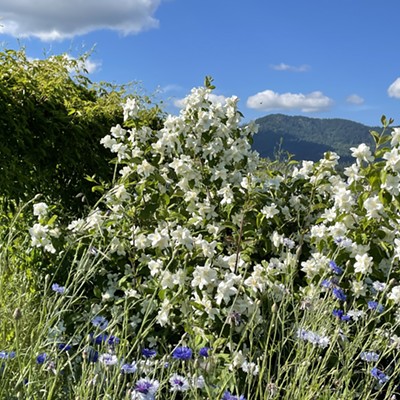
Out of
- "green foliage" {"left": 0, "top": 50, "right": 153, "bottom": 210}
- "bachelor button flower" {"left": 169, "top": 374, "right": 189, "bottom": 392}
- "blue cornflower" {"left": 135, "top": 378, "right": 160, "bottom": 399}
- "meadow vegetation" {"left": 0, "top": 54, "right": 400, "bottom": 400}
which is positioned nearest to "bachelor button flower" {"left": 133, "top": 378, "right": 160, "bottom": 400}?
"blue cornflower" {"left": 135, "top": 378, "right": 160, "bottom": 399}

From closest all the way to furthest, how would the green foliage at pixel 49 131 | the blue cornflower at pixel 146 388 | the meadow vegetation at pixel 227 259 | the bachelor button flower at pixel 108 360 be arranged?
the blue cornflower at pixel 146 388
the bachelor button flower at pixel 108 360
the meadow vegetation at pixel 227 259
the green foliage at pixel 49 131

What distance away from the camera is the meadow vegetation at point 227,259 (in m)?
2.68

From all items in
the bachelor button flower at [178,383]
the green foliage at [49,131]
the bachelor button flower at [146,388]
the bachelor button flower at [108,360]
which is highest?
the green foliage at [49,131]

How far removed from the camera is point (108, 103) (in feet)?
16.4

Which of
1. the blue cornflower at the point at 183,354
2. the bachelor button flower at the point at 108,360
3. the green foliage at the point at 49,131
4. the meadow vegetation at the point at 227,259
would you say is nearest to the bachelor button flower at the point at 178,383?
the blue cornflower at the point at 183,354

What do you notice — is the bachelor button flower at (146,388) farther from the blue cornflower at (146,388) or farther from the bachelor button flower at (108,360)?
the bachelor button flower at (108,360)

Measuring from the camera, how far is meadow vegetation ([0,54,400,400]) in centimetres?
268

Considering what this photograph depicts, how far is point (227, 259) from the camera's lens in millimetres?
3051

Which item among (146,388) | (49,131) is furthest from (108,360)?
(49,131)

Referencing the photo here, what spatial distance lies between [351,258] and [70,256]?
1.62 metres

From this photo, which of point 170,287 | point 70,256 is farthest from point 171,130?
point 170,287

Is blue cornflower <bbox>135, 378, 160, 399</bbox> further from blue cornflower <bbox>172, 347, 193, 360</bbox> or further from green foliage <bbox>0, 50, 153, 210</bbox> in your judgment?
green foliage <bbox>0, 50, 153, 210</bbox>

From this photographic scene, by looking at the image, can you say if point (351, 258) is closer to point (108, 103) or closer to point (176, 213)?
point (176, 213)

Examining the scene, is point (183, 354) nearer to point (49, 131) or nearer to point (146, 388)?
point (146, 388)
